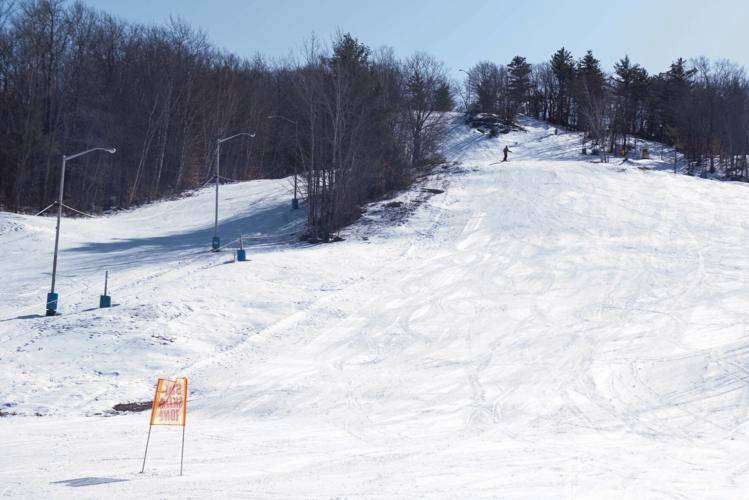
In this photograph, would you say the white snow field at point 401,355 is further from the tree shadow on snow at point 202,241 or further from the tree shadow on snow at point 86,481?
the tree shadow on snow at point 202,241

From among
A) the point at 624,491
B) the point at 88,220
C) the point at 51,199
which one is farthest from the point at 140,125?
the point at 624,491

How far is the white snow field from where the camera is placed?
10789 millimetres

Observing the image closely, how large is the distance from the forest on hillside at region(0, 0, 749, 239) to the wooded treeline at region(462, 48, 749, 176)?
0.84 ft

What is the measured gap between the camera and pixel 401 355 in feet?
64.8

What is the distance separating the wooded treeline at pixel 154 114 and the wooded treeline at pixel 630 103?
1928 cm

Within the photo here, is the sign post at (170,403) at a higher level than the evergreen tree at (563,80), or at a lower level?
lower

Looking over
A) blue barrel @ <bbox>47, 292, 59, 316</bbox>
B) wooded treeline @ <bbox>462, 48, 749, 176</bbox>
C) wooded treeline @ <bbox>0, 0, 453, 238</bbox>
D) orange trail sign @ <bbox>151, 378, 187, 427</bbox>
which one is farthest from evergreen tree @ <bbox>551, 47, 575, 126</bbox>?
orange trail sign @ <bbox>151, 378, 187, 427</bbox>

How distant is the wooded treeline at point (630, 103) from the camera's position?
216ft

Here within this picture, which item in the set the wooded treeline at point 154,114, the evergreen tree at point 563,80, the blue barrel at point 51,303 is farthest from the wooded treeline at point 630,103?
the blue barrel at point 51,303

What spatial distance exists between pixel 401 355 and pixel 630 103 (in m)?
74.9

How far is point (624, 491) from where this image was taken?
→ 32.4ft

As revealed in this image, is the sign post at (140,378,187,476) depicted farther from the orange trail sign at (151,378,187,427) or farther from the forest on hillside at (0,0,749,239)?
the forest on hillside at (0,0,749,239)

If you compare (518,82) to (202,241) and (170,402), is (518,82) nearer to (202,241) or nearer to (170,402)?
(202,241)

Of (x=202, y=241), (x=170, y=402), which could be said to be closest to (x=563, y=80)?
(x=202, y=241)
